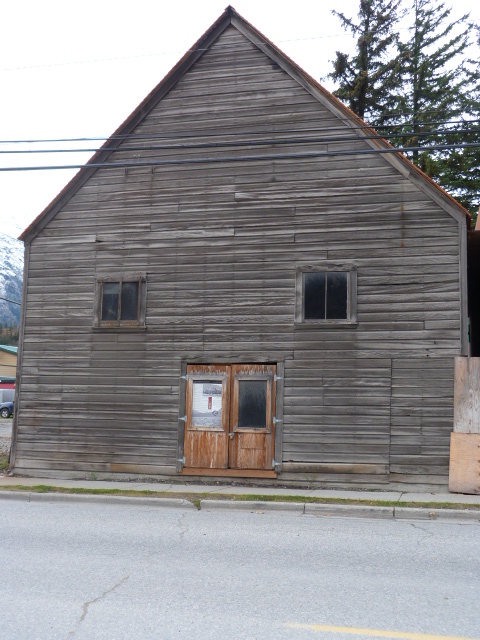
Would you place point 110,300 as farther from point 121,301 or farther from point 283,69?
point 283,69

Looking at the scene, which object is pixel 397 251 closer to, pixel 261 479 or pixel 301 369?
pixel 301 369

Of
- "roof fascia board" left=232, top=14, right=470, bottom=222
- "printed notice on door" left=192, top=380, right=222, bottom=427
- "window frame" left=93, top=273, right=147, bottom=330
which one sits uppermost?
"roof fascia board" left=232, top=14, right=470, bottom=222

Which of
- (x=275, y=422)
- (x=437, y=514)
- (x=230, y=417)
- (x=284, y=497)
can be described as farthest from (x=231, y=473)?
(x=437, y=514)

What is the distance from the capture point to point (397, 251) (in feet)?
42.5

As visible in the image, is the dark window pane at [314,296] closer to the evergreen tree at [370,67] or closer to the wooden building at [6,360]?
the evergreen tree at [370,67]

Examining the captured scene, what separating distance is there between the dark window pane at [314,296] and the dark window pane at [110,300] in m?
4.07

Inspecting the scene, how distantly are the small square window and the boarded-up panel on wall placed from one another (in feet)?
21.0

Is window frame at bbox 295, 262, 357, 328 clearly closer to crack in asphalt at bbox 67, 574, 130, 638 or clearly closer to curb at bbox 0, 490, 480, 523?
curb at bbox 0, 490, 480, 523

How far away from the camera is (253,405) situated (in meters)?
13.5

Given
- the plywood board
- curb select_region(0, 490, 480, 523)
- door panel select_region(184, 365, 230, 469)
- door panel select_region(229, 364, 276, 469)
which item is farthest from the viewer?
door panel select_region(184, 365, 230, 469)

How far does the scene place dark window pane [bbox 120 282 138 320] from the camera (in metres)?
14.4

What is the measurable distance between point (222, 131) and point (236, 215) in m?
1.88

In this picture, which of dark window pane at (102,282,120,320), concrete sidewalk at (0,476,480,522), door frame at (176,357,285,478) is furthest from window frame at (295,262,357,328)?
dark window pane at (102,282,120,320)

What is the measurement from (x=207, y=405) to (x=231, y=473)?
1.43 metres
